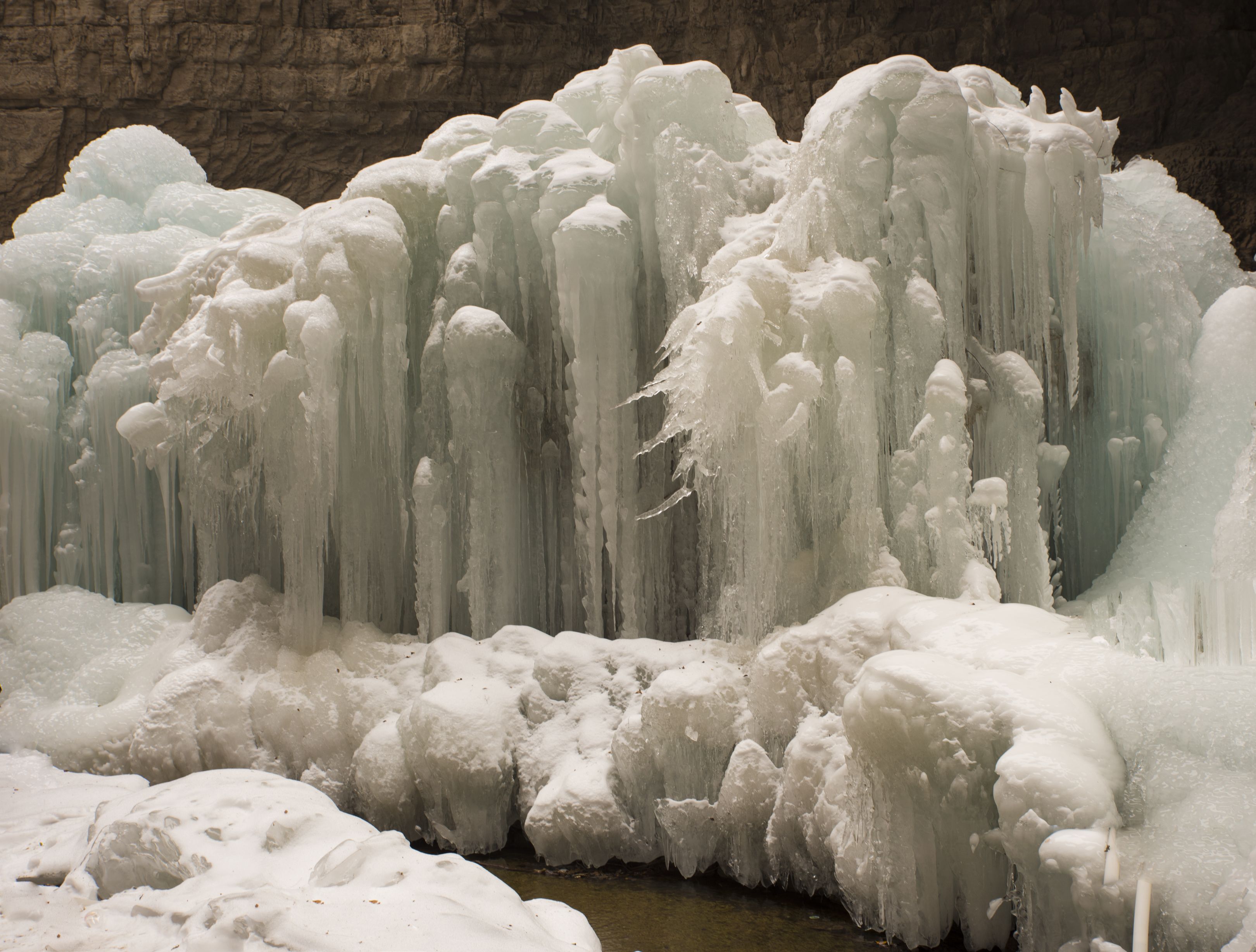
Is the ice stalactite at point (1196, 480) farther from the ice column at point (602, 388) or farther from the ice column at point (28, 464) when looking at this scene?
the ice column at point (28, 464)

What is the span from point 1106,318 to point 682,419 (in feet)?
13.0

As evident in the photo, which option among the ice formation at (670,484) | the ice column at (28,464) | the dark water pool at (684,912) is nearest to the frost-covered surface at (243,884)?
the dark water pool at (684,912)

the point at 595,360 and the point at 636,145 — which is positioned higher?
the point at 636,145

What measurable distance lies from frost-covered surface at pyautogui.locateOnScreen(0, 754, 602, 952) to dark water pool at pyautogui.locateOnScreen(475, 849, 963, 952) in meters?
1.11

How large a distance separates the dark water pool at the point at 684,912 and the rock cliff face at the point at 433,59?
12.6 m

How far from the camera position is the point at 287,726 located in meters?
7.92

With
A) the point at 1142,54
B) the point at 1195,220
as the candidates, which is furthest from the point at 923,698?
the point at 1142,54

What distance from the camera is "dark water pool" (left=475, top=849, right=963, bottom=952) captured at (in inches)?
220

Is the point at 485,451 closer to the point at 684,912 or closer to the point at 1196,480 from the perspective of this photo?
the point at 684,912

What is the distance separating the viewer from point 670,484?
8680 mm

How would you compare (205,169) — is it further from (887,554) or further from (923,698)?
(923,698)

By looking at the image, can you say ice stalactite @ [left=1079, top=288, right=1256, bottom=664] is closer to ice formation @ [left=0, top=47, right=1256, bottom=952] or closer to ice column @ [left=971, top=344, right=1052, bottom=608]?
ice formation @ [left=0, top=47, right=1256, bottom=952]

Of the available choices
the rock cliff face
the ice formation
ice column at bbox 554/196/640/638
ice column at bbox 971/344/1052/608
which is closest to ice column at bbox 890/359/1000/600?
the ice formation

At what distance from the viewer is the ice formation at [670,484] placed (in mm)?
6105
